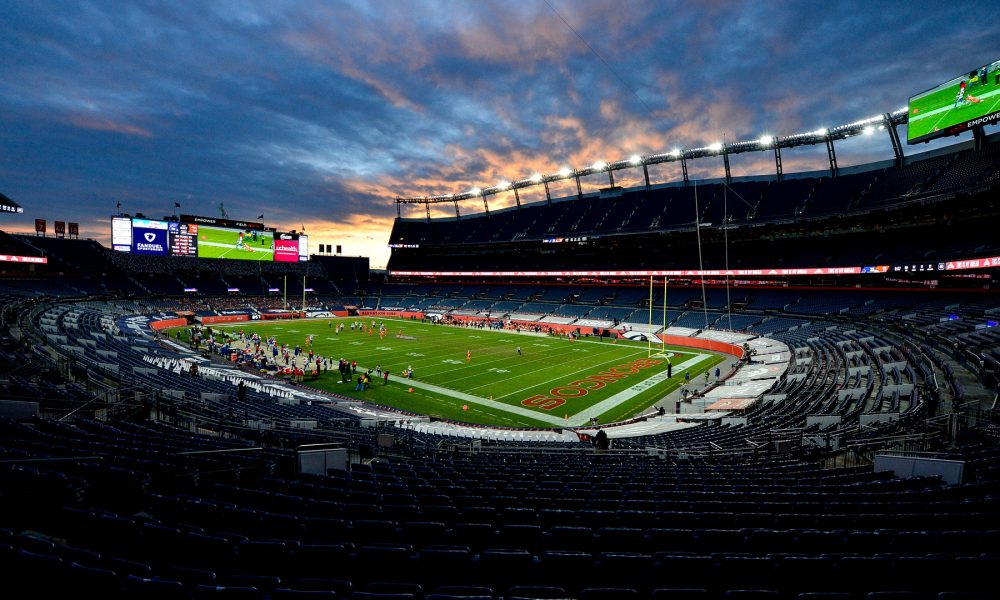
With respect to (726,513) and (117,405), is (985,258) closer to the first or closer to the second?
(726,513)

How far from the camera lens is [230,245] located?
68.3 m

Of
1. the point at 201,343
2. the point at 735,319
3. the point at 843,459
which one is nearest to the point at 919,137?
the point at 735,319

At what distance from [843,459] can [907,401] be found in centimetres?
718

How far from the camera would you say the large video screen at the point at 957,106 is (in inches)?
1185

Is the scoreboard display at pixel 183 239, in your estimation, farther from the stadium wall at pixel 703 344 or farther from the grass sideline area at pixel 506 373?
the stadium wall at pixel 703 344

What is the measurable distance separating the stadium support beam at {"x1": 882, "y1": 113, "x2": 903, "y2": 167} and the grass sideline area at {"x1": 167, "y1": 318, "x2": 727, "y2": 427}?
2910cm

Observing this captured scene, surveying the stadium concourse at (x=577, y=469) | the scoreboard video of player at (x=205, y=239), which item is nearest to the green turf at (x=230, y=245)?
the scoreboard video of player at (x=205, y=239)

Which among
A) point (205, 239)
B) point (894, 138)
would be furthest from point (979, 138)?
point (205, 239)

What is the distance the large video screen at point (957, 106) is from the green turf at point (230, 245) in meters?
79.2

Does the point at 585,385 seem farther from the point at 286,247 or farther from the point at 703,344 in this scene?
the point at 286,247

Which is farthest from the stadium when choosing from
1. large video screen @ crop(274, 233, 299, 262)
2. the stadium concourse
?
large video screen @ crop(274, 233, 299, 262)

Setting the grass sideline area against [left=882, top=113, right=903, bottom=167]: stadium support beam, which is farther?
[left=882, top=113, right=903, bottom=167]: stadium support beam

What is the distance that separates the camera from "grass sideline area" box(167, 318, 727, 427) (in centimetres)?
2472

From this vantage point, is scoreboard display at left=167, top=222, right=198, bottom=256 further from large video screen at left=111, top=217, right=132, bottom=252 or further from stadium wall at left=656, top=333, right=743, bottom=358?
stadium wall at left=656, top=333, right=743, bottom=358
